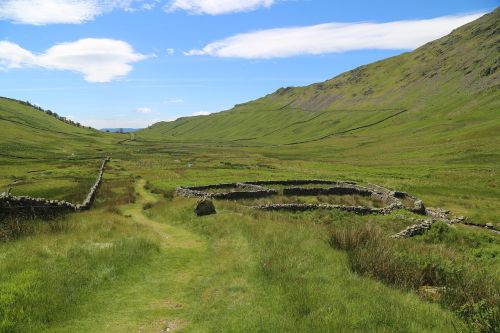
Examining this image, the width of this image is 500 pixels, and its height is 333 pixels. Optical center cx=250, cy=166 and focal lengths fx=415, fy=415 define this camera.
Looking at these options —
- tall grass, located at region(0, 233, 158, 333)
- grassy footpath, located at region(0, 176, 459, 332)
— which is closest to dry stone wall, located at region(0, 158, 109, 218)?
grassy footpath, located at region(0, 176, 459, 332)

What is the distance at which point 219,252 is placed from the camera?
18.7m

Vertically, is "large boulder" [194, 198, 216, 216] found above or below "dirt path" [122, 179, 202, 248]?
above

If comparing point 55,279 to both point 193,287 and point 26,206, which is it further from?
point 26,206

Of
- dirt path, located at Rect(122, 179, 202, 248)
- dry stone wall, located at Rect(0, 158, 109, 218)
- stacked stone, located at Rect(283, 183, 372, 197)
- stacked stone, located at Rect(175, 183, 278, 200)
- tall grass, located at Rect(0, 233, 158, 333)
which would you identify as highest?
dry stone wall, located at Rect(0, 158, 109, 218)

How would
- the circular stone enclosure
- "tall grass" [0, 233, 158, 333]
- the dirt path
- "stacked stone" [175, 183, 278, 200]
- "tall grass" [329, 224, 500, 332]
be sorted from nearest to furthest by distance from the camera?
"tall grass" [0, 233, 158, 333] → "tall grass" [329, 224, 500, 332] → the dirt path → the circular stone enclosure → "stacked stone" [175, 183, 278, 200]

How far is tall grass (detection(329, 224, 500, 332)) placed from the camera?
10867 millimetres

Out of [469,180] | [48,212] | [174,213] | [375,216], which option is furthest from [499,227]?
[469,180]

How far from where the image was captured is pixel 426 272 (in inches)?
594

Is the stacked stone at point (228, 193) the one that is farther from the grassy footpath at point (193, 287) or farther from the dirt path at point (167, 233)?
the grassy footpath at point (193, 287)

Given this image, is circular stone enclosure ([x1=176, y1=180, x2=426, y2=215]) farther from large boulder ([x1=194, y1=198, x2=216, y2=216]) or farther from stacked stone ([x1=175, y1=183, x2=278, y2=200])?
large boulder ([x1=194, y1=198, x2=216, y2=216])

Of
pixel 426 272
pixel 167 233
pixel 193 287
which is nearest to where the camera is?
pixel 193 287

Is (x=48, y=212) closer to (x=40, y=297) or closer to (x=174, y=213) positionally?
(x=174, y=213)

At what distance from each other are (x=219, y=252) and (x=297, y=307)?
758 cm

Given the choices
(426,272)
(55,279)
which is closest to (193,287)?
(55,279)
